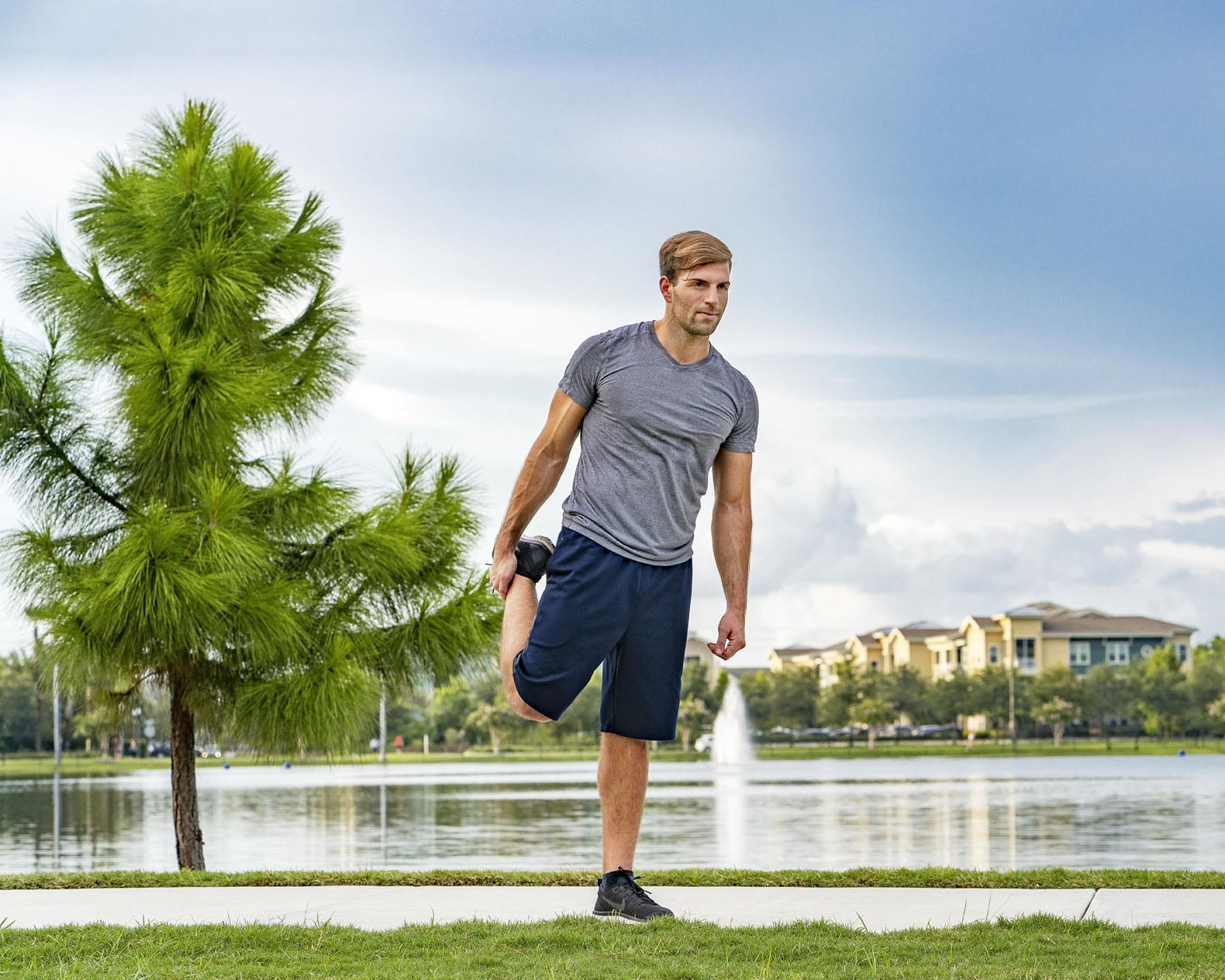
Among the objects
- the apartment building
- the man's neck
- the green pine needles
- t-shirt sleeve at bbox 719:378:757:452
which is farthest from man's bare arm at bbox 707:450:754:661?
the apartment building

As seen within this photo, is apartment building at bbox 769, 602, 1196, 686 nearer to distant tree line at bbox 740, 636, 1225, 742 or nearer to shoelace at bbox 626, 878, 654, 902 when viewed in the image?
distant tree line at bbox 740, 636, 1225, 742

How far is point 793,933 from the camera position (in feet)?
12.5

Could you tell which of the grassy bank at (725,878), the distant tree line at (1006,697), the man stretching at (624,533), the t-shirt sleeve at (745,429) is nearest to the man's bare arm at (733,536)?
the t-shirt sleeve at (745,429)

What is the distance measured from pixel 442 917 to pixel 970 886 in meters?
2.16

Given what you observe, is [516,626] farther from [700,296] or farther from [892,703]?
[892,703]

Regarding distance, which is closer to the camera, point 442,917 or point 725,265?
point 725,265

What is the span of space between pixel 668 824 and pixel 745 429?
13.4 m

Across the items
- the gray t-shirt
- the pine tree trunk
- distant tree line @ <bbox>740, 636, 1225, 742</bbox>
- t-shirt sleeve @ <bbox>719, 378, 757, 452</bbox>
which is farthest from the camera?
distant tree line @ <bbox>740, 636, 1225, 742</bbox>

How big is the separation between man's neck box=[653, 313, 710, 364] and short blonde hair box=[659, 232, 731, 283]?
14cm

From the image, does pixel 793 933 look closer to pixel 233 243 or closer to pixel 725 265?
pixel 725 265

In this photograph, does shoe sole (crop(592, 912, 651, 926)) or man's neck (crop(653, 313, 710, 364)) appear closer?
shoe sole (crop(592, 912, 651, 926))

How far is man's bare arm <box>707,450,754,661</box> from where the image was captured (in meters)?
4.38

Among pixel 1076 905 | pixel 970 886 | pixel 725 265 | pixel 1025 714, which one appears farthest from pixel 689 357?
pixel 1025 714

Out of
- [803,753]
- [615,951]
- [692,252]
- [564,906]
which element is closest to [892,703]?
[803,753]
